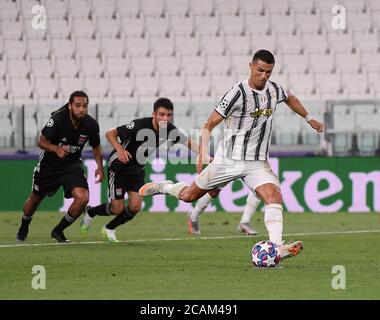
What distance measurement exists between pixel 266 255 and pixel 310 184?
12.0m

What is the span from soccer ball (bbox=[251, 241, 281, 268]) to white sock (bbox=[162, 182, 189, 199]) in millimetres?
2068

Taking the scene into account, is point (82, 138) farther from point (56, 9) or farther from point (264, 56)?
point (56, 9)

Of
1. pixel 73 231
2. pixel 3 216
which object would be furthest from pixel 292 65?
pixel 73 231

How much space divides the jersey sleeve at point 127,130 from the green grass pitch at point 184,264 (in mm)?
1421

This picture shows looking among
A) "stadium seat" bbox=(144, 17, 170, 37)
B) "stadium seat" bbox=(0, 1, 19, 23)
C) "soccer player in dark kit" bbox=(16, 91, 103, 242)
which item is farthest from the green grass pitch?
"stadium seat" bbox=(0, 1, 19, 23)

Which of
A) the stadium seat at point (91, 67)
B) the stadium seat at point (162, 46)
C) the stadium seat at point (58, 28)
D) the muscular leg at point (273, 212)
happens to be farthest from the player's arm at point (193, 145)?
the stadium seat at point (58, 28)

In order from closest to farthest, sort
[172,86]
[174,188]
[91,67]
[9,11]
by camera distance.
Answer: [174,188]
[172,86]
[91,67]
[9,11]

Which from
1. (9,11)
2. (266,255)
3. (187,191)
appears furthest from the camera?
(9,11)

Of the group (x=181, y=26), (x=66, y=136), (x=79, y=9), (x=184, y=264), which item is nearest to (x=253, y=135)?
(x=184, y=264)

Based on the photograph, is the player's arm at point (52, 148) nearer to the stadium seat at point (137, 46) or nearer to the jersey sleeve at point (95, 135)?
the jersey sleeve at point (95, 135)

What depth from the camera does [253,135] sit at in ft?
38.3

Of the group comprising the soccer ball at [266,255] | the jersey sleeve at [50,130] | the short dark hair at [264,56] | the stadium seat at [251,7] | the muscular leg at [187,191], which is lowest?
the soccer ball at [266,255]

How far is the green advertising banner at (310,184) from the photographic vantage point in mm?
22609
